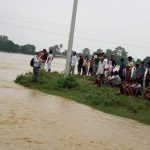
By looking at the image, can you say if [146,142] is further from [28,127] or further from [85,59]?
[85,59]

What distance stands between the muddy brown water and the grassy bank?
73 centimetres

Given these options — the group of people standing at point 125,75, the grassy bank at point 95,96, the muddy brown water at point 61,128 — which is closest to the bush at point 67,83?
the grassy bank at point 95,96

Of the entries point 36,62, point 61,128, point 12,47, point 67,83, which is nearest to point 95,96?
point 67,83

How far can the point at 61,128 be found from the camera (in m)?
11.0

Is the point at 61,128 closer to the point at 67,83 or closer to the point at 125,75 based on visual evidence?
the point at 67,83

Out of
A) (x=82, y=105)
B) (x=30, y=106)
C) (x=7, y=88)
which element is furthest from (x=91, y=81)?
(x=30, y=106)

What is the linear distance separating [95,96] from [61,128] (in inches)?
218

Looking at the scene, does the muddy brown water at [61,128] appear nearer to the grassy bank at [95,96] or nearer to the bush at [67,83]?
the grassy bank at [95,96]

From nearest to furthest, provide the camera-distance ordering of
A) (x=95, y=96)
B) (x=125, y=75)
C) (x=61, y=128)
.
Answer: (x=61, y=128)
(x=95, y=96)
(x=125, y=75)

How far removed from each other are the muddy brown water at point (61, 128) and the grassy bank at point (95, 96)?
0.73 m

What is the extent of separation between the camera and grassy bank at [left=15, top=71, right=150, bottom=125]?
48.7 feet

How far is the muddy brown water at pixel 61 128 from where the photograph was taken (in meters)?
9.30

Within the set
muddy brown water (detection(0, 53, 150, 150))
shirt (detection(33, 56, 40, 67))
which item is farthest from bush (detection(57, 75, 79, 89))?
muddy brown water (detection(0, 53, 150, 150))

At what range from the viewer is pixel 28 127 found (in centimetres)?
1055
